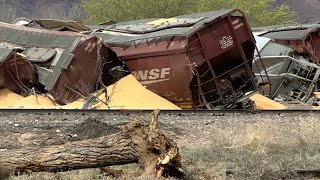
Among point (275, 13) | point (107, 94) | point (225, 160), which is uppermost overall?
point (275, 13)

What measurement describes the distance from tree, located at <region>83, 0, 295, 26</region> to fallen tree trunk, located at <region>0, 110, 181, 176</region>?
32979mm

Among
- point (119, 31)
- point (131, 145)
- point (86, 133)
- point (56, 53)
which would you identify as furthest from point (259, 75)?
point (131, 145)

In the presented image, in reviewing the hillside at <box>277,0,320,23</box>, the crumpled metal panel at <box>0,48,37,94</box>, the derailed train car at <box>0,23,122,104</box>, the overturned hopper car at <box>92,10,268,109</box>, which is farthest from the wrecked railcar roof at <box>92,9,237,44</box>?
the hillside at <box>277,0,320,23</box>

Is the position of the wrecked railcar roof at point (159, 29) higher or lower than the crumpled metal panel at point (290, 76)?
higher

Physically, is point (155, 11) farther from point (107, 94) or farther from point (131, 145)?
point (131, 145)

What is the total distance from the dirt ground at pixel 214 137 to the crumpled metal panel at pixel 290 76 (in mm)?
4538

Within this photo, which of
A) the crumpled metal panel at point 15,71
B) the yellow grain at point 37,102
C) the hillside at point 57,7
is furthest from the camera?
the hillside at point 57,7

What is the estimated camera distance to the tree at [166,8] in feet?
129

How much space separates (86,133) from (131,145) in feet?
→ 11.9

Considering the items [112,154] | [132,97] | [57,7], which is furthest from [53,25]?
[57,7]

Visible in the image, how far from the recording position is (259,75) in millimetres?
17172

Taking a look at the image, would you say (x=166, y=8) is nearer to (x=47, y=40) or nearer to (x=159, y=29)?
(x=47, y=40)

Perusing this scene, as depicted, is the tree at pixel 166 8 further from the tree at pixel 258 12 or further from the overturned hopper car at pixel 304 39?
the overturned hopper car at pixel 304 39

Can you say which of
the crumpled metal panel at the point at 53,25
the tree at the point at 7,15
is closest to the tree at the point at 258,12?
the crumpled metal panel at the point at 53,25
